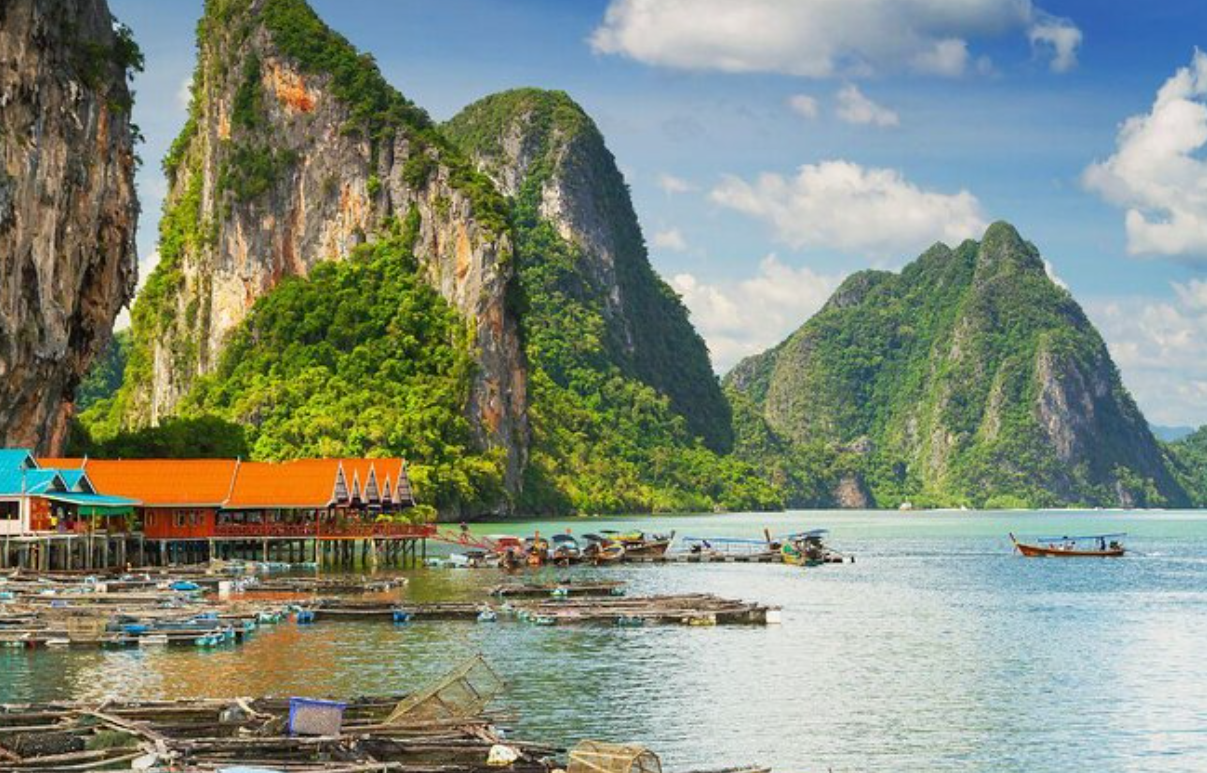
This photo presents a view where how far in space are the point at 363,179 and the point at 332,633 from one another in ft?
386

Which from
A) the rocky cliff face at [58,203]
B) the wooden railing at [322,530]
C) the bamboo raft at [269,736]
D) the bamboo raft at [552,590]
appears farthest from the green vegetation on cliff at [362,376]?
the bamboo raft at [269,736]

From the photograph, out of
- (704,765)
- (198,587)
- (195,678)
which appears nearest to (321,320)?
(198,587)

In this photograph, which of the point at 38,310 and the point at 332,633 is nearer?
the point at 332,633

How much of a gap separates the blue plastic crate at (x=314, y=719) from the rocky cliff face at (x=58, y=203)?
46950mm

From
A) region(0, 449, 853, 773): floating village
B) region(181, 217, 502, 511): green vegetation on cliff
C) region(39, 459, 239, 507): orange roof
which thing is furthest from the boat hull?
region(39, 459, 239, 507): orange roof

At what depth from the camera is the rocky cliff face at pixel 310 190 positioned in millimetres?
155625

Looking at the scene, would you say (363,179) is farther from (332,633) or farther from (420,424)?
(332,633)

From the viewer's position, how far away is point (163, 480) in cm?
7606

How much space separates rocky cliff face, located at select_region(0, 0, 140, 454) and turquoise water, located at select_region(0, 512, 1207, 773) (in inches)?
879

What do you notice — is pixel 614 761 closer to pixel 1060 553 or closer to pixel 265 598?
pixel 265 598

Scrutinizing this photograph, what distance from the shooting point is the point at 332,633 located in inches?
1881

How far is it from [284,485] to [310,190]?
87638 mm

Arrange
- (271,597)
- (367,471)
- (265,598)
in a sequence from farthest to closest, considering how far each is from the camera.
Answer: (367,471) → (271,597) → (265,598)

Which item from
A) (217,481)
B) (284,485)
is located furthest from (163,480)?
(284,485)
